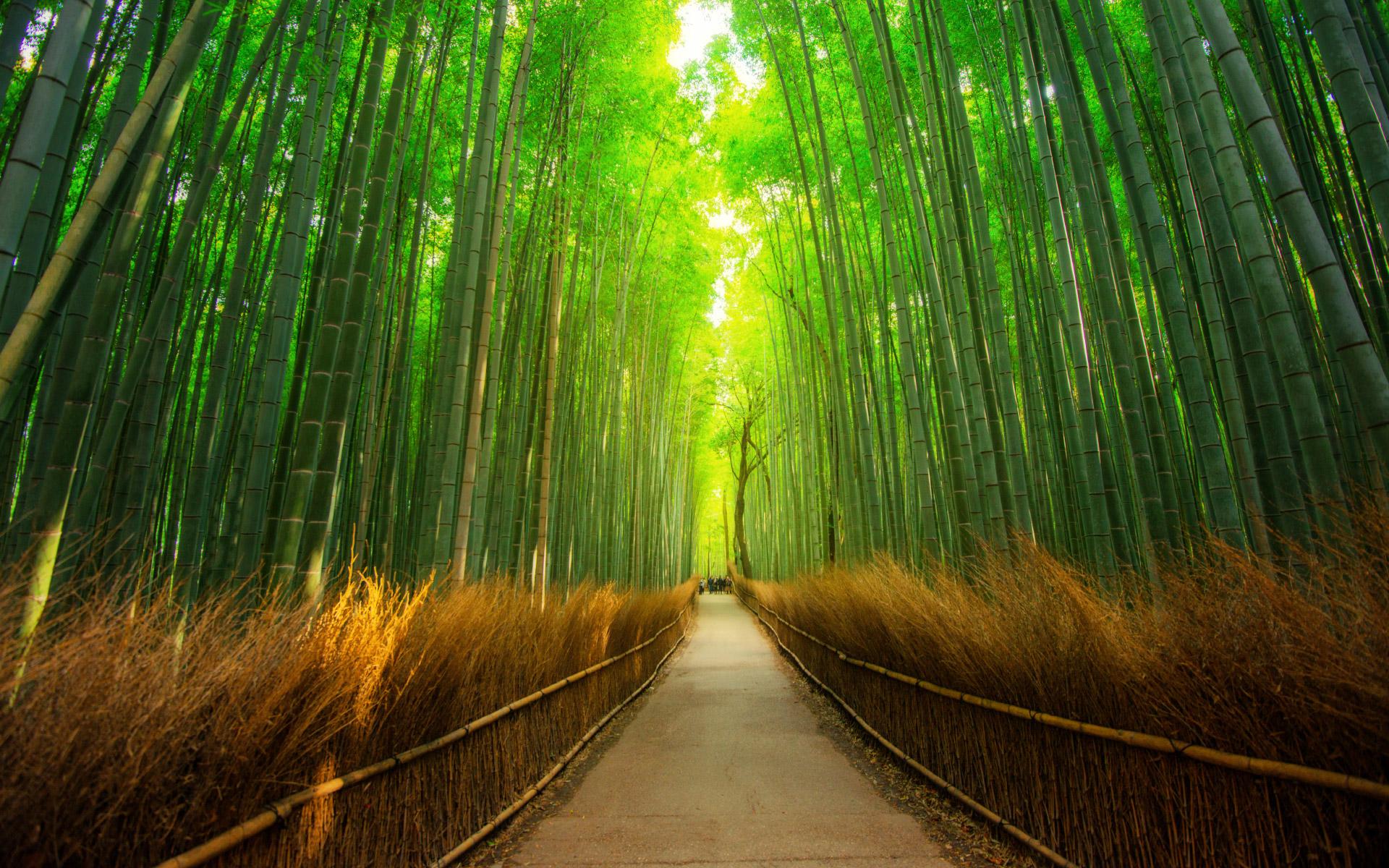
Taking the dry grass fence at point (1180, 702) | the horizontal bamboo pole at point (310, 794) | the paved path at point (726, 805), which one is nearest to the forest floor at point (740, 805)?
the paved path at point (726, 805)

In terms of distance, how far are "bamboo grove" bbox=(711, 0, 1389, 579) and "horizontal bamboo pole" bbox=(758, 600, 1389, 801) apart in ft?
1.62

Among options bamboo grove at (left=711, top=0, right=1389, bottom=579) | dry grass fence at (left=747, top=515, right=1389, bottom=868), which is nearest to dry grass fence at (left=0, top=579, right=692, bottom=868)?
dry grass fence at (left=747, top=515, right=1389, bottom=868)

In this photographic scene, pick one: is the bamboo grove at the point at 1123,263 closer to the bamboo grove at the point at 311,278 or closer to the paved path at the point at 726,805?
the paved path at the point at 726,805

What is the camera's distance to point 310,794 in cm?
142

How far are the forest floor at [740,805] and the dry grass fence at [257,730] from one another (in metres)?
0.36

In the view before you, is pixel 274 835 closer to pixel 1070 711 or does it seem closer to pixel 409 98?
pixel 1070 711

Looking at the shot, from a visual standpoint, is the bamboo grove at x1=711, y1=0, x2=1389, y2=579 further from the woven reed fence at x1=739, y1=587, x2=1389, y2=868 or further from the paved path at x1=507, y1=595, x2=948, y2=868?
the paved path at x1=507, y1=595, x2=948, y2=868

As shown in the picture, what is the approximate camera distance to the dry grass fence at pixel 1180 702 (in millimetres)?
1096

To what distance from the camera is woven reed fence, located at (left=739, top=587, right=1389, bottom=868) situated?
3.67 ft

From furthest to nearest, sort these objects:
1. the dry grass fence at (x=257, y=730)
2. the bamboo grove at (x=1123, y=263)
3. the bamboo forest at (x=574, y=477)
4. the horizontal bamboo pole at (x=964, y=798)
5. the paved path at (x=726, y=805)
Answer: the paved path at (x=726, y=805) → the horizontal bamboo pole at (x=964, y=798) → the bamboo grove at (x=1123, y=263) → the bamboo forest at (x=574, y=477) → the dry grass fence at (x=257, y=730)

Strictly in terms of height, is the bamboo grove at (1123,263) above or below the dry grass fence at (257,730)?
above

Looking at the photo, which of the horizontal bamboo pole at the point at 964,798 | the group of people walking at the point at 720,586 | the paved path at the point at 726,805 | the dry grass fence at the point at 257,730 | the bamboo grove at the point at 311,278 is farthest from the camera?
the group of people walking at the point at 720,586

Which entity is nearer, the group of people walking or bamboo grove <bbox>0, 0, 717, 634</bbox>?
bamboo grove <bbox>0, 0, 717, 634</bbox>

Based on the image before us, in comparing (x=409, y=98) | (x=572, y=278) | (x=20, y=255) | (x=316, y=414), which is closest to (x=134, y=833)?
(x=316, y=414)
